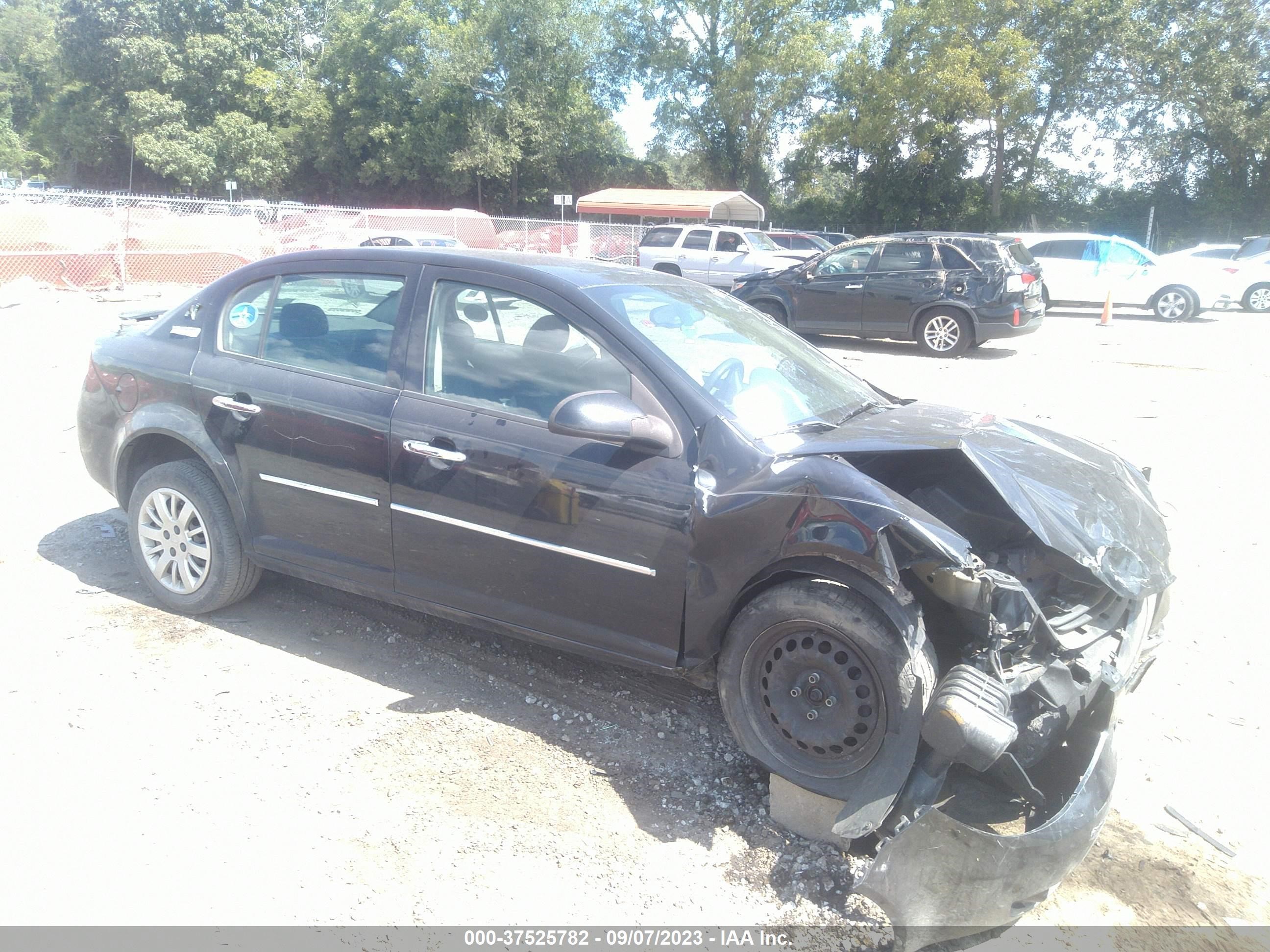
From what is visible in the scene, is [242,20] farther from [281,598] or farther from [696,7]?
[281,598]

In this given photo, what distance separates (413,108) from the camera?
45.9m

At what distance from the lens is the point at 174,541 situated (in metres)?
4.40

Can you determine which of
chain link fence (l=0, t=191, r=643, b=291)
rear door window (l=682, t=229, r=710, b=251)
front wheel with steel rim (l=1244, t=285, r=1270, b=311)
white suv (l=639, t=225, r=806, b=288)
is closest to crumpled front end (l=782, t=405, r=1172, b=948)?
chain link fence (l=0, t=191, r=643, b=291)

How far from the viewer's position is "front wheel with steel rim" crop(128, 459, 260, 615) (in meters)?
4.29

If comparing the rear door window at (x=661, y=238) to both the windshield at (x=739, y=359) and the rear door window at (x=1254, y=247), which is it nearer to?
the rear door window at (x=1254, y=247)

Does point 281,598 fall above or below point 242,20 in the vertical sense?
below

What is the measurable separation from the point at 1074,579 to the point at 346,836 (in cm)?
264

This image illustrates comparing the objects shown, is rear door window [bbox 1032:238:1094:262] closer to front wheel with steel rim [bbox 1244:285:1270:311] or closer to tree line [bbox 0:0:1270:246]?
front wheel with steel rim [bbox 1244:285:1270:311]

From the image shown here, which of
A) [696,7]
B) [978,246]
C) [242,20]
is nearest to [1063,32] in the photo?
[696,7]

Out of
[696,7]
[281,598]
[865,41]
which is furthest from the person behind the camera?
[696,7]

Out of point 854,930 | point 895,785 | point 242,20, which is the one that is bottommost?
point 854,930

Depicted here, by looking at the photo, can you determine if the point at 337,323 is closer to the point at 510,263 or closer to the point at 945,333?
the point at 510,263

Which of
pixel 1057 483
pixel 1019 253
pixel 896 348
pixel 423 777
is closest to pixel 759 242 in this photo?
pixel 896 348

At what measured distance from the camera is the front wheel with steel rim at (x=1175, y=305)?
1916cm
